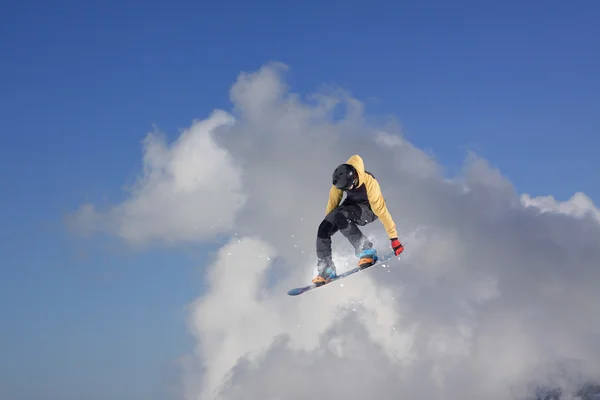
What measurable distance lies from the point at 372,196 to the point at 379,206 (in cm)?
52

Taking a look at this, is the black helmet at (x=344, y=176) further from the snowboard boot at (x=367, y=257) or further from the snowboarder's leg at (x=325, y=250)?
the snowboard boot at (x=367, y=257)

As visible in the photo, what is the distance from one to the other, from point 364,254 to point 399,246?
82.5 inches

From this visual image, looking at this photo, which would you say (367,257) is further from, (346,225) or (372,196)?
(372,196)

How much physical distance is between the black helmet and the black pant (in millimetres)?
2393

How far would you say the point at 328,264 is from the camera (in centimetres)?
2514

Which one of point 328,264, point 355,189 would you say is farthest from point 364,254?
point 355,189

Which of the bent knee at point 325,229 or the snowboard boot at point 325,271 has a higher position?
the bent knee at point 325,229

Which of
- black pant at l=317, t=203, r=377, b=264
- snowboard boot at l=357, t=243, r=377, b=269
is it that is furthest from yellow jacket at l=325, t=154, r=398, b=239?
snowboard boot at l=357, t=243, r=377, b=269

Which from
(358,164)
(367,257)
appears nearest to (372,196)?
(358,164)

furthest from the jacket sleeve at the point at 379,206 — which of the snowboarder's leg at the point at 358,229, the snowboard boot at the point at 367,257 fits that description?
the snowboard boot at the point at 367,257

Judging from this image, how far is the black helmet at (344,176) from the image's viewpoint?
69.7ft

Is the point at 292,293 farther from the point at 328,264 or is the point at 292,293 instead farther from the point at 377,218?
the point at 377,218

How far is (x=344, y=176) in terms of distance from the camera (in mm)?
21266

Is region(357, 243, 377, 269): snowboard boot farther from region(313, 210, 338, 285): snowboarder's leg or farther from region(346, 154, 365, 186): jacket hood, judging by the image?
region(346, 154, 365, 186): jacket hood
